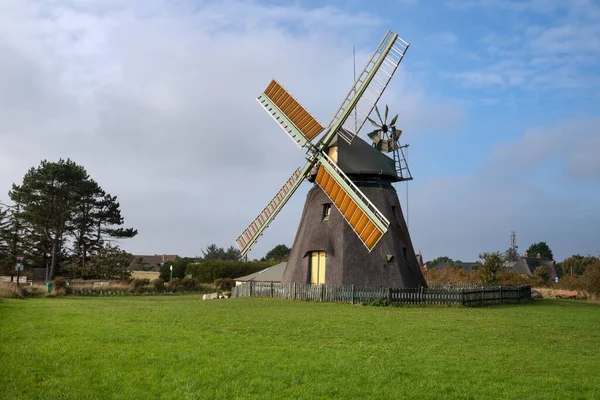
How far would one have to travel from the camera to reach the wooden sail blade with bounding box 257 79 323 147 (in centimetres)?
2936

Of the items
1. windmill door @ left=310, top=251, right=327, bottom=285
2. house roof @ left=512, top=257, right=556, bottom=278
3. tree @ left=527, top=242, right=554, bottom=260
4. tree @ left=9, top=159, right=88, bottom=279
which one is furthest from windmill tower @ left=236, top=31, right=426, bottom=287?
tree @ left=527, top=242, right=554, bottom=260

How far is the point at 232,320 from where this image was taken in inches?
656

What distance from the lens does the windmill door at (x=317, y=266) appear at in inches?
1142

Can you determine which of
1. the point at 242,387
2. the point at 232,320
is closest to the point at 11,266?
the point at 232,320

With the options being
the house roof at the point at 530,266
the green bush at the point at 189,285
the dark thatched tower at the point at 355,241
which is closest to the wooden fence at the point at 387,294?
the dark thatched tower at the point at 355,241

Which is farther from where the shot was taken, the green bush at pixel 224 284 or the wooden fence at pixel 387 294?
the green bush at pixel 224 284

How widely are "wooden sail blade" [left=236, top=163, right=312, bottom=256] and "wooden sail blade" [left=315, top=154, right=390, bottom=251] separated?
1700 millimetres

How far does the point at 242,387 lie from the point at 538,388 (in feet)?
15.4

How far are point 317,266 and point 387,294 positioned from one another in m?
5.11

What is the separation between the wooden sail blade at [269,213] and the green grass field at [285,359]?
1436 centimetres

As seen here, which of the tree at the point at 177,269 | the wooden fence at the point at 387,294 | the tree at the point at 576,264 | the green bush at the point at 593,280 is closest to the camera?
the wooden fence at the point at 387,294

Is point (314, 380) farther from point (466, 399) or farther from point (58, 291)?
point (58, 291)

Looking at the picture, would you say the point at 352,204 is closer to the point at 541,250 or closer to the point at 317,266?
the point at 317,266

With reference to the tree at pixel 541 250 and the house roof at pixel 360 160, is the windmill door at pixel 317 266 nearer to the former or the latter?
the house roof at pixel 360 160
